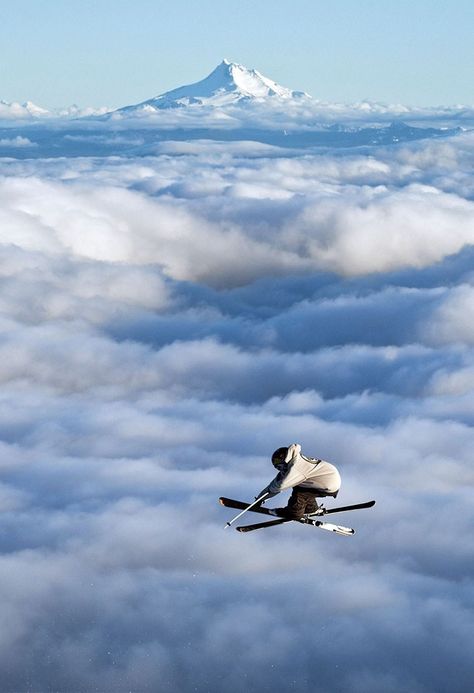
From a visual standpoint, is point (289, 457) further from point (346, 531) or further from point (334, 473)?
point (346, 531)

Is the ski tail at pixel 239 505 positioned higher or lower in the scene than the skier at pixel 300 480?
lower

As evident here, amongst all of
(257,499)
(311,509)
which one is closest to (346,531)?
(311,509)

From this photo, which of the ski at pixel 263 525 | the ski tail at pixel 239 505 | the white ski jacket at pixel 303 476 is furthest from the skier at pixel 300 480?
the ski tail at pixel 239 505

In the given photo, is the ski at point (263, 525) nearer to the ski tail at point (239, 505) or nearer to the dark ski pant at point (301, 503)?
the dark ski pant at point (301, 503)

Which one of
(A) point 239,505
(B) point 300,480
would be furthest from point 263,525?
(B) point 300,480

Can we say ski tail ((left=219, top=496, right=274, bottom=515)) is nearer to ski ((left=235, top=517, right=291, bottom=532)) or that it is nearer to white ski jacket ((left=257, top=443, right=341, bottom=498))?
ski ((left=235, top=517, right=291, bottom=532))

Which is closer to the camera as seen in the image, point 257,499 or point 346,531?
point 257,499

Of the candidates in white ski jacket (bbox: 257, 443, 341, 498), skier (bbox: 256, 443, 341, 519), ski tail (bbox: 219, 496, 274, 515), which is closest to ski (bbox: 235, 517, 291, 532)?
skier (bbox: 256, 443, 341, 519)

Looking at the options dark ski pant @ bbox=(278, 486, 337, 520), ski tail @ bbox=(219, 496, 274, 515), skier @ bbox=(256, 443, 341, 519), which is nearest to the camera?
skier @ bbox=(256, 443, 341, 519)
